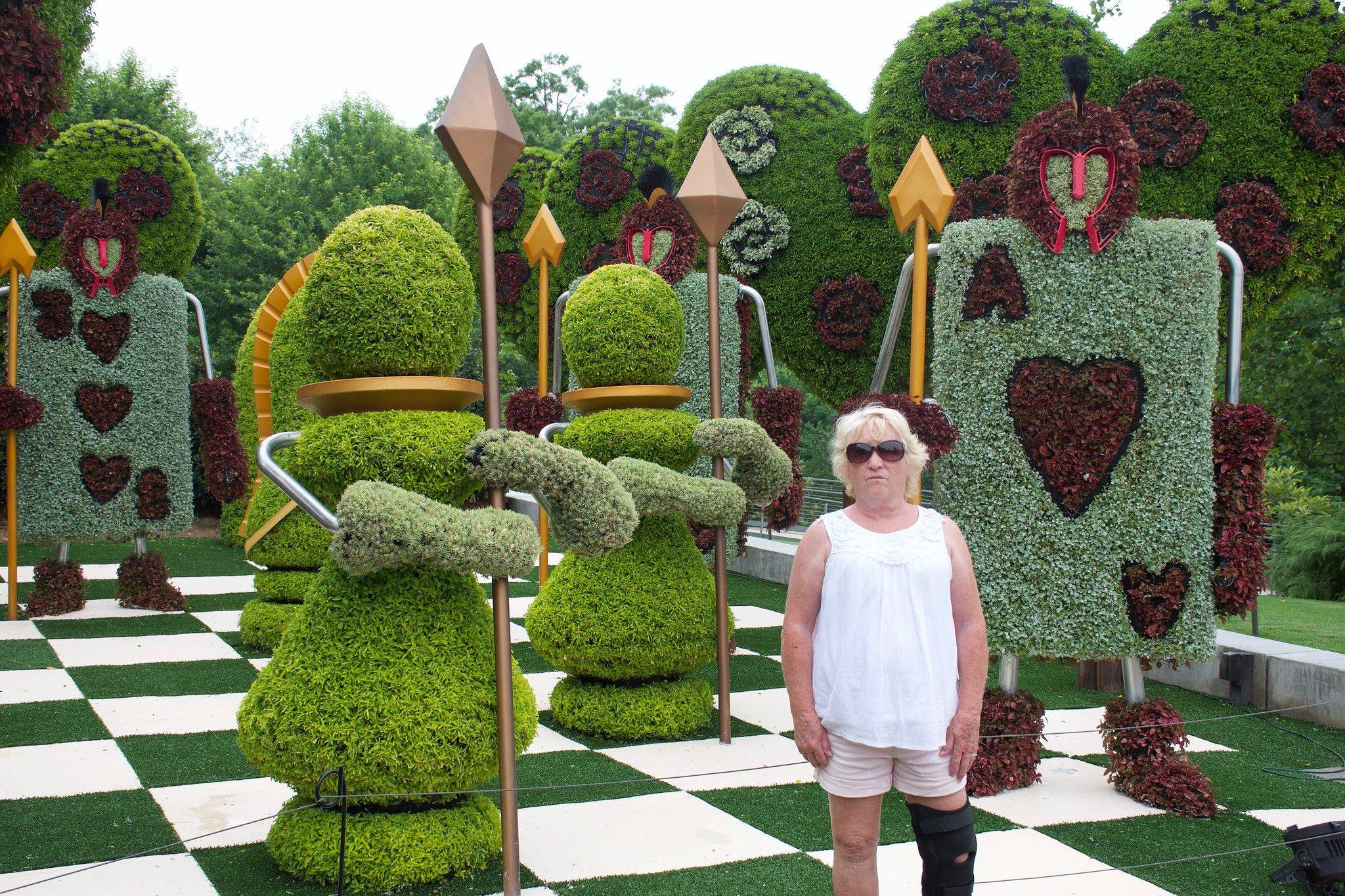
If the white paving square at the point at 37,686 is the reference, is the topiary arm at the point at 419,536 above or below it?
above

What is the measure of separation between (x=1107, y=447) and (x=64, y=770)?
4.35 metres

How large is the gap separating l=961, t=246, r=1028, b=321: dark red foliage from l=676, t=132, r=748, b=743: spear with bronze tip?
4.22 ft

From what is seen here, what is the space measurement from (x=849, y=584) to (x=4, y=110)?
3641 millimetres

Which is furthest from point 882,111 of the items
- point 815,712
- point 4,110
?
point 815,712

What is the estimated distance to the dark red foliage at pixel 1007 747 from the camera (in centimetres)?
428

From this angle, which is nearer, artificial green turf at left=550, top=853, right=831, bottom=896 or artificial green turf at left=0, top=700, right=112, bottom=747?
artificial green turf at left=550, top=853, right=831, bottom=896

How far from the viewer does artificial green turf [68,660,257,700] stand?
5.88 metres

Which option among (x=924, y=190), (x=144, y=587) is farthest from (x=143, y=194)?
(x=924, y=190)

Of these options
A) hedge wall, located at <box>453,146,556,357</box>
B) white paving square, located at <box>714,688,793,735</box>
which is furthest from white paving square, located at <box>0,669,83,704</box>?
hedge wall, located at <box>453,146,556,357</box>

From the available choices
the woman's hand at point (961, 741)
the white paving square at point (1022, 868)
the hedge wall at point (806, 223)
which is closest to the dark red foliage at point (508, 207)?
the hedge wall at point (806, 223)

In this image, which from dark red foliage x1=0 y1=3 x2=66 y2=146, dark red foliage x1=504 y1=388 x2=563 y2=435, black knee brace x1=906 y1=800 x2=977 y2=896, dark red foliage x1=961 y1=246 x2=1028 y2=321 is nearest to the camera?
black knee brace x1=906 y1=800 x2=977 y2=896

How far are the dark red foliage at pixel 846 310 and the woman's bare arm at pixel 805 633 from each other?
6.79 m

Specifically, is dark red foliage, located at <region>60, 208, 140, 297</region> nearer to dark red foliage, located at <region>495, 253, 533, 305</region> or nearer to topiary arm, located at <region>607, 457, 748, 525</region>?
dark red foliage, located at <region>495, 253, 533, 305</region>

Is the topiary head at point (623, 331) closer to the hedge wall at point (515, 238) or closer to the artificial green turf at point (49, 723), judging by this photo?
the artificial green turf at point (49, 723)
